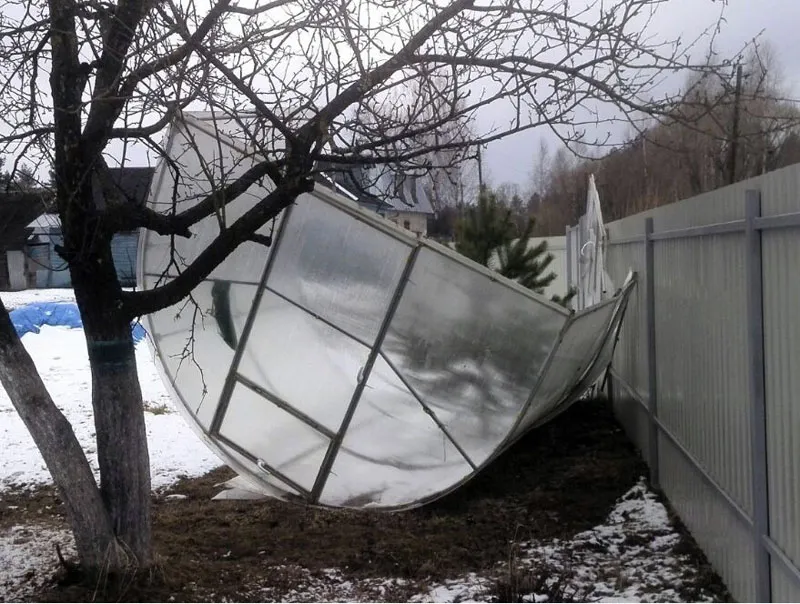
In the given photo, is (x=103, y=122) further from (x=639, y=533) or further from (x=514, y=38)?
(x=639, y=533)

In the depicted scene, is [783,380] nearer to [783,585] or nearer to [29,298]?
[783,585]

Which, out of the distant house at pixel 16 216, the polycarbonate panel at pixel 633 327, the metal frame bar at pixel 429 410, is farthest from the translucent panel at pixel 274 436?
the polycarbonate panel at pixel 633 327

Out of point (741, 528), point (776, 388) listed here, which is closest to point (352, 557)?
point (741, 528)

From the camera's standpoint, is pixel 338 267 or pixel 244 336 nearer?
pixel 338 267

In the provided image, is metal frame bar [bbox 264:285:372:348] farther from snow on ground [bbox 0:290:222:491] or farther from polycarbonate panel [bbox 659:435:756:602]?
snow on ground [bbox 0:290:222:491]

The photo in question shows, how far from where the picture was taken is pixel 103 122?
438 centimetres

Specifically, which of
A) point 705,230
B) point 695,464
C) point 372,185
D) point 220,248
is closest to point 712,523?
point 695,464

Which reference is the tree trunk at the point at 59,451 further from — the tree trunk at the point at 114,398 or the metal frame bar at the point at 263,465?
the metal frame bar at the point at 263,465

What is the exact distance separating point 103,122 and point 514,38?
8.21 ft

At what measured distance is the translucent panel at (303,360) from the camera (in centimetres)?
554

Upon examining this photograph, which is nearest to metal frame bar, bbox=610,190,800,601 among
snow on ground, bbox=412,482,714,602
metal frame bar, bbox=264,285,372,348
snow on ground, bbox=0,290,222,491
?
snow on ground, bbox=412,482,714,602

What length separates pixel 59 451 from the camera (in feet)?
14.0

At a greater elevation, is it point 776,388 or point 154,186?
point 154,186

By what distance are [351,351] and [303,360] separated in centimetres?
42
